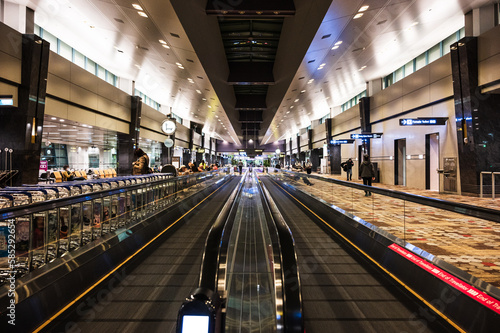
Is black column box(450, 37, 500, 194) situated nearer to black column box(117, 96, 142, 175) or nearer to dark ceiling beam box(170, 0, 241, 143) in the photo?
dark ceiling beam box(170, 0, 241, 143)

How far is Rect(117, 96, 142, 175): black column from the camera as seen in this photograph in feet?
64.5

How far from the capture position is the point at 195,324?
5.93 ft

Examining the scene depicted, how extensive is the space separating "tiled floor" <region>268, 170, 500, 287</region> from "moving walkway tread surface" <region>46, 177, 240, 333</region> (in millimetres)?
3516

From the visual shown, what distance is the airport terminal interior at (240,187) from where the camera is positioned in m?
3.10

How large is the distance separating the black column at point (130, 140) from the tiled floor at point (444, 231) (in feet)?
53.7

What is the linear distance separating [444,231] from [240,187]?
8865 mm

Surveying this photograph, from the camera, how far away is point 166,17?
8727 millimetres

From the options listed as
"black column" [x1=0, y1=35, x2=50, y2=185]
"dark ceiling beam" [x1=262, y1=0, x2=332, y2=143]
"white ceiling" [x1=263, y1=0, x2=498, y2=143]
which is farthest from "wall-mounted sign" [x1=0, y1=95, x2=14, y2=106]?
"white ceiling" [x1=263, y1=0, x2=498, y2=143]

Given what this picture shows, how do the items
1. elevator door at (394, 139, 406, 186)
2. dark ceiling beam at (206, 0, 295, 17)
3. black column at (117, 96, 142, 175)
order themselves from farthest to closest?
black column at (117, 96, 142, 175) < elevator door at (394, 139, 406, 186) < dark ceiling beam at (206, 0, 295, 17)

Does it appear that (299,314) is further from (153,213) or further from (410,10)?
(410,10)

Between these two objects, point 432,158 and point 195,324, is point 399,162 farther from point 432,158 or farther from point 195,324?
point 195,324

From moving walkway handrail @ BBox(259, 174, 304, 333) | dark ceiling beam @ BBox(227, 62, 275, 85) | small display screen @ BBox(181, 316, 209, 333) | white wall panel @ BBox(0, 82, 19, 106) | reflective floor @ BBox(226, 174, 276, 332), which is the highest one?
dark ceiling beam @ BBox(227, 62, 275, 85)

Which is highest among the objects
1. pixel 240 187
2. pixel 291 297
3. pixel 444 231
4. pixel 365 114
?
pixel 365 114

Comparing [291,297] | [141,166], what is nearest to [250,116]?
[141,166]
